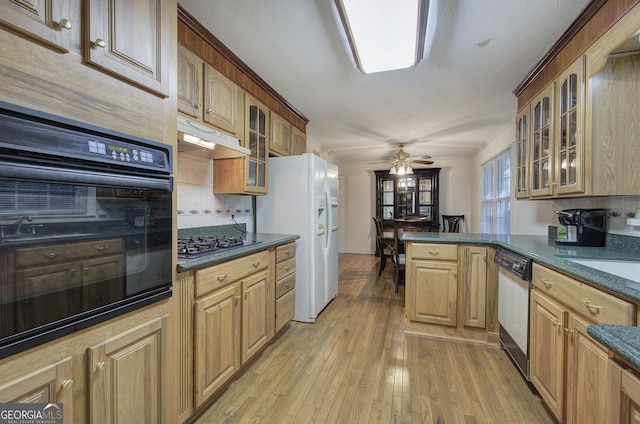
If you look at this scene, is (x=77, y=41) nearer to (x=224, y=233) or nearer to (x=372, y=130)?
(x=224, y=233)

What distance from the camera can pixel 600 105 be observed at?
163cm

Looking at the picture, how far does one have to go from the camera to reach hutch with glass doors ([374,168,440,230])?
6.15 m

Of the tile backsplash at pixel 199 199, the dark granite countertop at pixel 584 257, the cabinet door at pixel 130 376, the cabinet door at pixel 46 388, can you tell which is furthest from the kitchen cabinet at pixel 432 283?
the cabinet door at pixel 46 388

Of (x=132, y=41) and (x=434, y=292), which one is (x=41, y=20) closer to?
(x=132, y=41)

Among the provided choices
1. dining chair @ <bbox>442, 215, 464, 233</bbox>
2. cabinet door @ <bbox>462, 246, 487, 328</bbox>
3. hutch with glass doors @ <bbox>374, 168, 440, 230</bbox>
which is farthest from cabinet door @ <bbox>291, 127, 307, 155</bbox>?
dining chair @ <bbox>442, 215, 464, 233</bbox>

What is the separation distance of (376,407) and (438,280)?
4.17 feet

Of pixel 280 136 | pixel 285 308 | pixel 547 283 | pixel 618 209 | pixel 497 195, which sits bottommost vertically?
pixel 285 308

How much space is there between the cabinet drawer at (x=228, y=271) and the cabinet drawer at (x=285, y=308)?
478 mm

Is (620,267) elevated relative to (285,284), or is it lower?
elevated

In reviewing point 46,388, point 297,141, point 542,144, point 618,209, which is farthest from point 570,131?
point 46,388

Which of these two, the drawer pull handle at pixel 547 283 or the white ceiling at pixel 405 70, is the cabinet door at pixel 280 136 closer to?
the white ceiling at pixel 405 70

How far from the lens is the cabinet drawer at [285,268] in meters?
2.31

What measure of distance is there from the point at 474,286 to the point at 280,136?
2407 millimetres

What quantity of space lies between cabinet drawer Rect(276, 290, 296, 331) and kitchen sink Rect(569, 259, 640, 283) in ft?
6.69
